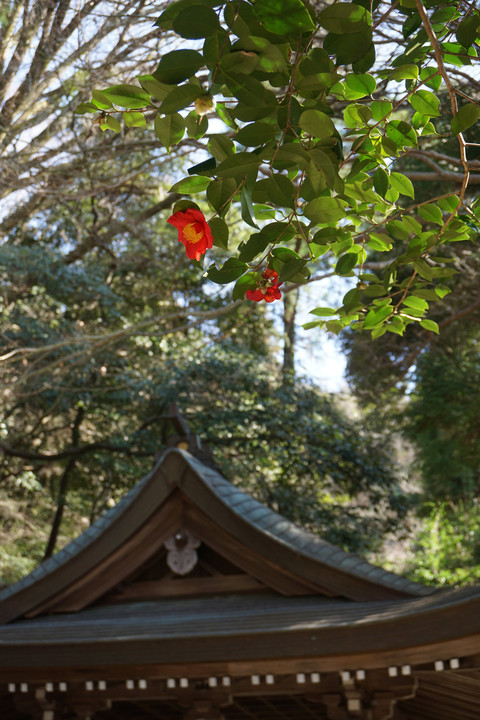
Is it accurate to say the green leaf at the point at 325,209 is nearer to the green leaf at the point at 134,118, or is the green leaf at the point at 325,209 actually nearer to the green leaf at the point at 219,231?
the green leaf at the point at 219,231

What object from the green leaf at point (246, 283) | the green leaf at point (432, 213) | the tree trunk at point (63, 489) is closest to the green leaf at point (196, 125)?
the green leaf at point (246, 283)

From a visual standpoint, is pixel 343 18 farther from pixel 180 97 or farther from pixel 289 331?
pixel 289 331

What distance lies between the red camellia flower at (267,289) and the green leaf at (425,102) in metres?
0.40

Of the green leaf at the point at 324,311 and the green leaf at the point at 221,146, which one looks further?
the green leaf at the point at 324,311

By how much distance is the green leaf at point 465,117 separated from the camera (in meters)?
1.21

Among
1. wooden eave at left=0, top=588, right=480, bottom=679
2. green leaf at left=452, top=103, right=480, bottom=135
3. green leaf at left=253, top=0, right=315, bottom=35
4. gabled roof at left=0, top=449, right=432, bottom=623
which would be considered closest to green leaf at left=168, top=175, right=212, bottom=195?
green leaf at left=253, top=0, right=315, bottom=35

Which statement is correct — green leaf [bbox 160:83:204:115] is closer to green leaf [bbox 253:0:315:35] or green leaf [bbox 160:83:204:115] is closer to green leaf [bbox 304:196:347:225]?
green leaf [bbox 253:0:315:35]

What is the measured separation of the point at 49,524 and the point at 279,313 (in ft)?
16.2

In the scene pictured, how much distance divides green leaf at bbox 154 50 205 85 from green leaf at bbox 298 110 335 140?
0.17m

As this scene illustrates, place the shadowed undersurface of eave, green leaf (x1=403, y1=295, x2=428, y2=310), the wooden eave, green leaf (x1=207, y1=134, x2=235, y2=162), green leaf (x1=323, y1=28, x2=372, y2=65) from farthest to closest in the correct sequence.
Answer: the shadowed undersurface of eave → the wooden eave → green leaf (x1=403, y1=295, x2=428, y2=310) → green leaf (x1=207, y1=134, x2=235, y2=162) → green leaf (x1=323, y1=28, x2=372, y2=65)

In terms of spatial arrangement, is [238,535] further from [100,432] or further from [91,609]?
[100,432]

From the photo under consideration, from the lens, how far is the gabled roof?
3611 mm

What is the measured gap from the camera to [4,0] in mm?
5391

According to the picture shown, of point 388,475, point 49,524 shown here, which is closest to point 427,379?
point 388,475
